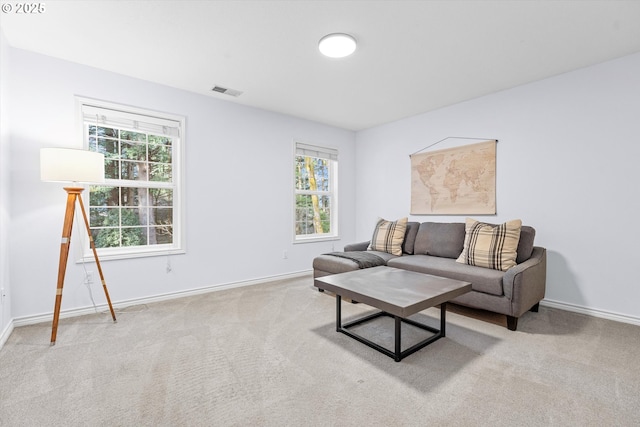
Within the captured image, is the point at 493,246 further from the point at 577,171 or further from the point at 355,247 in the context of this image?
the point at 355,247

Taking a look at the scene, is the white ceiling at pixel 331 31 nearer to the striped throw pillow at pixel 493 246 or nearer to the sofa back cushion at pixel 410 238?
the striped throw pillow at pixel 493 246

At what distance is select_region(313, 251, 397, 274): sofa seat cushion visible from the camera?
322 centimetres

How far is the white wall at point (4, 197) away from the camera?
228 centimetres

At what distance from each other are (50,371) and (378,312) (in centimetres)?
250

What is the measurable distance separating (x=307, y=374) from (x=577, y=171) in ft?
10.5

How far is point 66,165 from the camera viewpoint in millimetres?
2295

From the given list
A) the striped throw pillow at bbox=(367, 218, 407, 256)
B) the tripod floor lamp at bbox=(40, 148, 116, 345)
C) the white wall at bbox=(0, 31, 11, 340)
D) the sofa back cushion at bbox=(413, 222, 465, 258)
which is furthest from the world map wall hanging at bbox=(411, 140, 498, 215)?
the white wall at bbox=(0, 31, 11, 340)

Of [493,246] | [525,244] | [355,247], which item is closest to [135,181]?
[355,247]

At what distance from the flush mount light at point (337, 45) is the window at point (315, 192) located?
1998mm

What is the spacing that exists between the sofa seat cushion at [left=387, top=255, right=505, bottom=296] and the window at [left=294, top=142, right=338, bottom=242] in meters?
1.69

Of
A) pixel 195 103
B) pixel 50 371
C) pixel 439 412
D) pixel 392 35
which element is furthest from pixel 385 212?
pixel 50 371

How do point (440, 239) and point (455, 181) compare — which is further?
point (455, 181)

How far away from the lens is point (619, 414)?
1.45 metres

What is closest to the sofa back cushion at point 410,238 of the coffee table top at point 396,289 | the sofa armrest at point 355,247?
the sofa armrest at point 355,247
